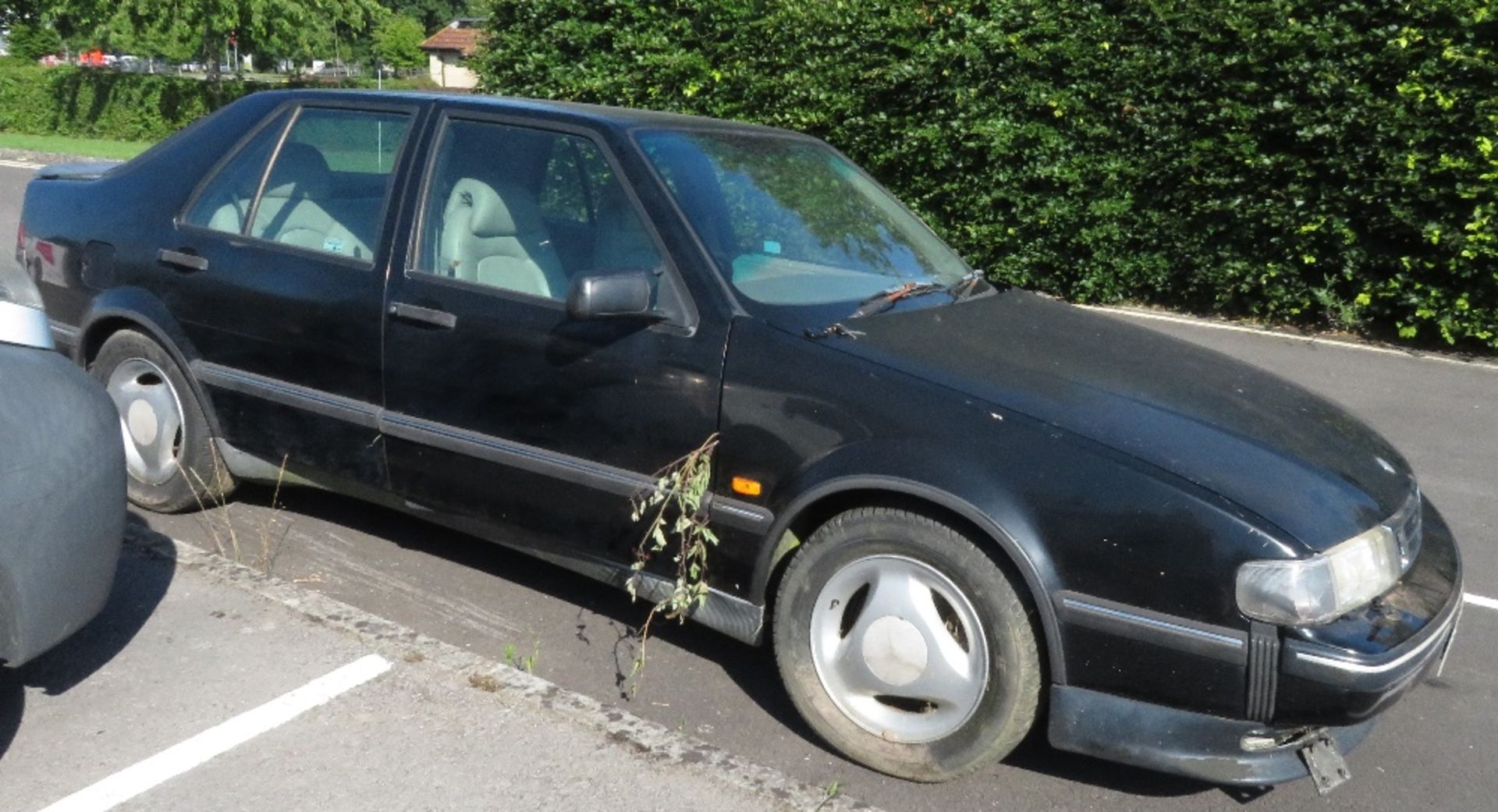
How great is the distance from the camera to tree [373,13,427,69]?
185 ft

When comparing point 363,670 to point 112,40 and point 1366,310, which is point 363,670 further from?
point 112,40

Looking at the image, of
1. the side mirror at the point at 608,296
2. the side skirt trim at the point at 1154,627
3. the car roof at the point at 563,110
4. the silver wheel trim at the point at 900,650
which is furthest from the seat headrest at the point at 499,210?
the side skirt trim at the point at 1154,627

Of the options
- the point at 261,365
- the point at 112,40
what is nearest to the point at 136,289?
the point at 261,365

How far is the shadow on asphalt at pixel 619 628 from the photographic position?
12.4ft

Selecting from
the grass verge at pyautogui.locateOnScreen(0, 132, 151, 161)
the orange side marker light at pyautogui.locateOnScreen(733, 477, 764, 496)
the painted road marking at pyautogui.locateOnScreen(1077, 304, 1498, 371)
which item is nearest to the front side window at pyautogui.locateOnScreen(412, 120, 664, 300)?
the orange side marker light at pyautogui.locateOnScreen(733, 477, 764, 496)

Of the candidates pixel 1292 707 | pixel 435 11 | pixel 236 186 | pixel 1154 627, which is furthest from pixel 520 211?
pixel 435 11

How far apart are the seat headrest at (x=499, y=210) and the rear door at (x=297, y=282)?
32 cm

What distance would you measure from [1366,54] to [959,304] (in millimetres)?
6948

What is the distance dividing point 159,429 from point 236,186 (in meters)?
0.98

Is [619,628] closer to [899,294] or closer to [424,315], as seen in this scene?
[424,315]

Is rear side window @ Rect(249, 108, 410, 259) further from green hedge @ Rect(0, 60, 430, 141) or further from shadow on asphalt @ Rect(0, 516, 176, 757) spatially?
green hedge @ Rect(0, 60, 430, 141)

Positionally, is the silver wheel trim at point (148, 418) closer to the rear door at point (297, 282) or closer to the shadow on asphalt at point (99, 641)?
the rear door at point (297, 282)

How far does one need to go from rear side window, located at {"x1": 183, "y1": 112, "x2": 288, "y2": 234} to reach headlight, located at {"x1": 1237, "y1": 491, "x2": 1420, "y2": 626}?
376cm

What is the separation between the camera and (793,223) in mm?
4477
